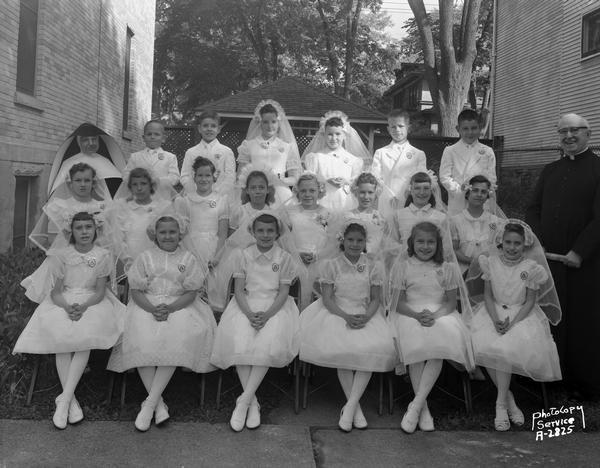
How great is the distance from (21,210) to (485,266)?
24.0 feet

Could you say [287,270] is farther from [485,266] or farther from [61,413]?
[61,413]

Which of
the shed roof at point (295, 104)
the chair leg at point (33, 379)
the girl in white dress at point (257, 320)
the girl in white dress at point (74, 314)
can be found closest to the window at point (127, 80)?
the shed roof at point (295, 104)

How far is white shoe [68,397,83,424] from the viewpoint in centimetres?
423

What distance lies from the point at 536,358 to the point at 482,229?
1.57 meters

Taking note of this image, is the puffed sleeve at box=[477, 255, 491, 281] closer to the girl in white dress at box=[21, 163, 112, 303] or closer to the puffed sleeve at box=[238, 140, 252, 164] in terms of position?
the girl in white dress at box=[21, 163, 112, 303]

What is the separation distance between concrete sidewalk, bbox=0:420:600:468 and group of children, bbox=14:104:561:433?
0.14 m

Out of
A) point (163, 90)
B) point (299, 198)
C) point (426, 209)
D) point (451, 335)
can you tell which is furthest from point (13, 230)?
point (163, 90)

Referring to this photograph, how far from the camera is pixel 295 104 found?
56.5 feet

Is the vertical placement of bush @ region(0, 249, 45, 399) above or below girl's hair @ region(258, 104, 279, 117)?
below

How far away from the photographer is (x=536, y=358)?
4.50 meters

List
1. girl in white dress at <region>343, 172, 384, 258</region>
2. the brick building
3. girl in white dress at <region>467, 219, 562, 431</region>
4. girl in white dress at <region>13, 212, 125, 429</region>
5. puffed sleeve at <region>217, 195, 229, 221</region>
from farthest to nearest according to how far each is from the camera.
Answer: the brick building
puffed sleeve at <region>217, 195, 229, 221</region>
girl in white dress at <region>343, 172, 384, 258</region>
girl in white dress at <region>467, 219, 562, 431</region>
girl in white dress at <region>13, 212, 125, 429</region>

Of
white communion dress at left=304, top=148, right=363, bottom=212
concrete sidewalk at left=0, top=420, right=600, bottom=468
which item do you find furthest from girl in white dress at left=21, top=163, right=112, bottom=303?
white communion dress at left=304, top=148, right=363, bottom=212

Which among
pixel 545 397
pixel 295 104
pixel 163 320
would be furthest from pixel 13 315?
pixel 295 104

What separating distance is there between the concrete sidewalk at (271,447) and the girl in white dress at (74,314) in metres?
0.27
